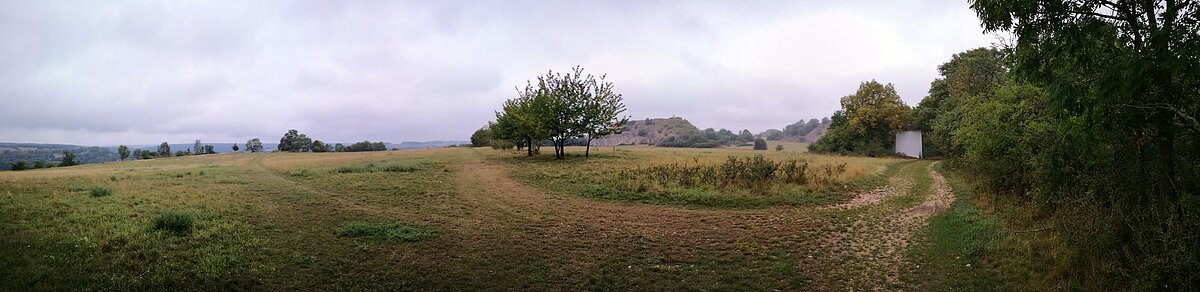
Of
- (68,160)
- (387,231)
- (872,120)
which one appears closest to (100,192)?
(387,231)

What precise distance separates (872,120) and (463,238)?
2047 inches

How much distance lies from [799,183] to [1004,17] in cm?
1332

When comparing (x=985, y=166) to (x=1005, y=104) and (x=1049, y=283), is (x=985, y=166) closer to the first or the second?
(x=1005, y=104)

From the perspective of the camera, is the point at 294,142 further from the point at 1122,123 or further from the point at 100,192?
the point at 1122,123

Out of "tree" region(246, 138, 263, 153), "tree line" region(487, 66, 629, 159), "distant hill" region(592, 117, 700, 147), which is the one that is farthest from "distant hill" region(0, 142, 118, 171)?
"distant hill" region(592, 117, 700, 147)

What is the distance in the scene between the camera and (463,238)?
10.4 m

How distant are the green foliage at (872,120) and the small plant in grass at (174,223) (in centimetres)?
5383

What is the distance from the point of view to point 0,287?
6508 millimetres

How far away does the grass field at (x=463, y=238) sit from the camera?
7.39 m

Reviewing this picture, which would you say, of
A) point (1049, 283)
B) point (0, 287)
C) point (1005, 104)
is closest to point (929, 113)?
point (1005, 104)

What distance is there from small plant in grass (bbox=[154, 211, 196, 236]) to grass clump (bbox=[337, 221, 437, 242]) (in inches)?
119

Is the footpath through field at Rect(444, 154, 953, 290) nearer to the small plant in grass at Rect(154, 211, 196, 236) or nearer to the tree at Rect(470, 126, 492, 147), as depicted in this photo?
the small plant in grass at Rect(154, 211, 196, 236)

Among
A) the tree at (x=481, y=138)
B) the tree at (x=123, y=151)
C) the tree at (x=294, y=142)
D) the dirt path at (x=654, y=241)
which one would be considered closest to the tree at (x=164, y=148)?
the tree at (x=123, y=151)

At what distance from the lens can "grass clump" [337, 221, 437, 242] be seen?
34.0 feet
